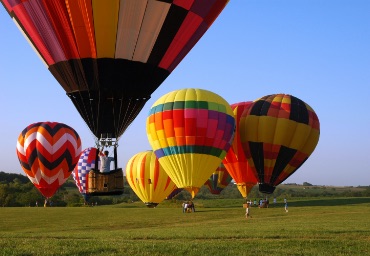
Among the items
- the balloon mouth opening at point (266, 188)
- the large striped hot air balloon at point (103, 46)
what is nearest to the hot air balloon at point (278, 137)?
the balloon mouth opening at point (266, 188)

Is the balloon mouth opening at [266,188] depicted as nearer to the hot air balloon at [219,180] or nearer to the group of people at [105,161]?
the hot air balloon at [219,180]

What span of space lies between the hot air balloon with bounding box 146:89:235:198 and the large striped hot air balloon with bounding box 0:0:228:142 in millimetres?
12840

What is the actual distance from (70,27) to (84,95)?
207cm

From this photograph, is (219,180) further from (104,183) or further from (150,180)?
(104,183)

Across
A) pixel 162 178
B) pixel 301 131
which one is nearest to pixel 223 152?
pixel 301 131

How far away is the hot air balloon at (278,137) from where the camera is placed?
3084 cm

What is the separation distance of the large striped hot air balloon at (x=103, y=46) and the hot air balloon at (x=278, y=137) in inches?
667

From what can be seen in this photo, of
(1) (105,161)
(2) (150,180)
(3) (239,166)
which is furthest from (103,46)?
(2) (150,180)

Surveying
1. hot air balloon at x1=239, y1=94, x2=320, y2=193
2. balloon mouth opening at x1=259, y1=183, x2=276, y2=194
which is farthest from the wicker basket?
balloon mouth opening at x1=259, y1=183, x2=276, y2=194

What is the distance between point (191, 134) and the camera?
28172mm

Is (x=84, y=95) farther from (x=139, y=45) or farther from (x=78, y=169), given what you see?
(x=78, y=169)

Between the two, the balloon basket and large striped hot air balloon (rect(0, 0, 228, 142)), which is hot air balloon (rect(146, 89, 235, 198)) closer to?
large striped hot air balloon (rect(0, 0, 228, 142))

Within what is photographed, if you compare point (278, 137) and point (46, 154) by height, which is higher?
point (46, 154)

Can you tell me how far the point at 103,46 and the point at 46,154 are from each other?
25.7 m
